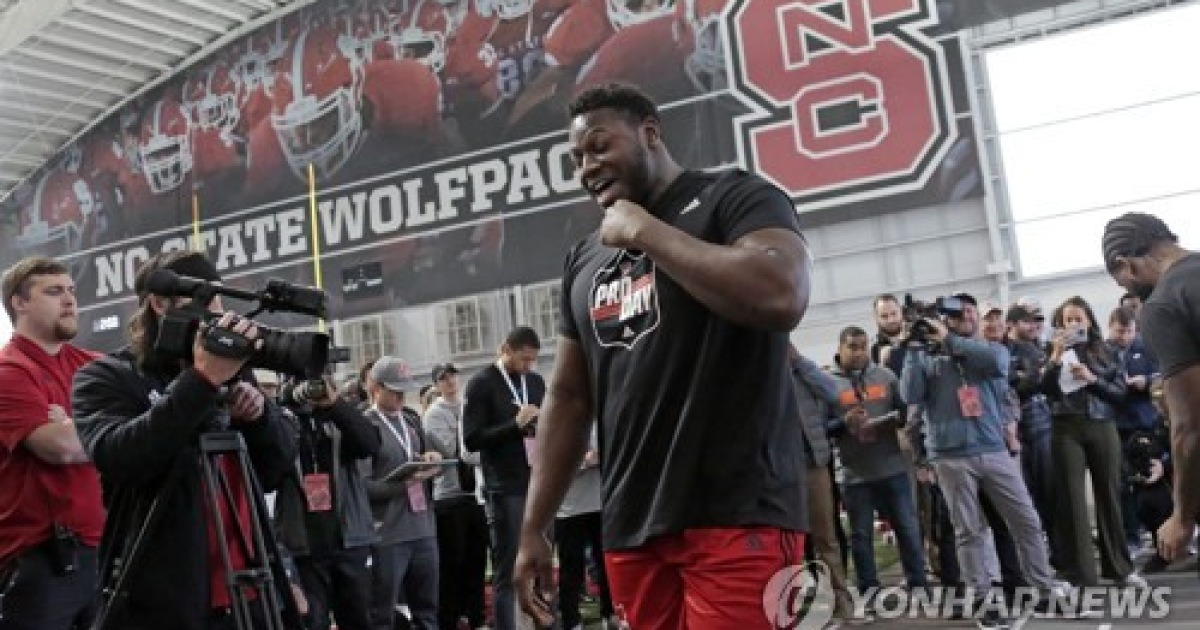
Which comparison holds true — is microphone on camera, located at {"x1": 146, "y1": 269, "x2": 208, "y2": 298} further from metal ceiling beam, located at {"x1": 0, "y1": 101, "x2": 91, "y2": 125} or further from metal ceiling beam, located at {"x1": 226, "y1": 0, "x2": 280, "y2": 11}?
metal ceiling beam, located at {"x1": 0, "y1": 101, "x2": 91, "y2": 125}

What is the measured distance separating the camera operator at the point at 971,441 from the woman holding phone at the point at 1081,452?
68cm

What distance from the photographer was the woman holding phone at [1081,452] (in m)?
5.12

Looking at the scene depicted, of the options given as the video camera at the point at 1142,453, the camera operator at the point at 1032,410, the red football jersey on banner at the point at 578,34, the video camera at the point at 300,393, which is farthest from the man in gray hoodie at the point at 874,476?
the red football jersey on banner at the point at 578,34

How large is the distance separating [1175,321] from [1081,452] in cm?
304

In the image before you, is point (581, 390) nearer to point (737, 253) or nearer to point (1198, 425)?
point (737, 253)

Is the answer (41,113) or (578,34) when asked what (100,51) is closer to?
(41,113)

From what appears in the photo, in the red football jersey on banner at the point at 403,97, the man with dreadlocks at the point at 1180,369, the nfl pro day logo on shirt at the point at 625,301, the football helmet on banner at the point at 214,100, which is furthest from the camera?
the football helmet on banner at the point at 214,100

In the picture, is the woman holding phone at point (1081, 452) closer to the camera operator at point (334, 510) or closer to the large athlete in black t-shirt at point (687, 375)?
the camera operator at point (334, 510)

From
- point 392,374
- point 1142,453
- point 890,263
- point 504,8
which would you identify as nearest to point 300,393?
point 392,374

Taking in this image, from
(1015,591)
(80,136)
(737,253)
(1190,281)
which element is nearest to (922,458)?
(1015,591)

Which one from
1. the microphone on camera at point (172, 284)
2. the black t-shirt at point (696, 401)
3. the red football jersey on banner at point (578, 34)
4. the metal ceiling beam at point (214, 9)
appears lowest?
the black t-shirt at point (696, 401)

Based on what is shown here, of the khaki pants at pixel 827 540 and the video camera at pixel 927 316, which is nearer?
the video camera at pixel 927 316

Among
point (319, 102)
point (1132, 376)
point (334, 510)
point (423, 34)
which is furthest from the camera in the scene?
point (319, 102)

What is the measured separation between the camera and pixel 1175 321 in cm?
241
